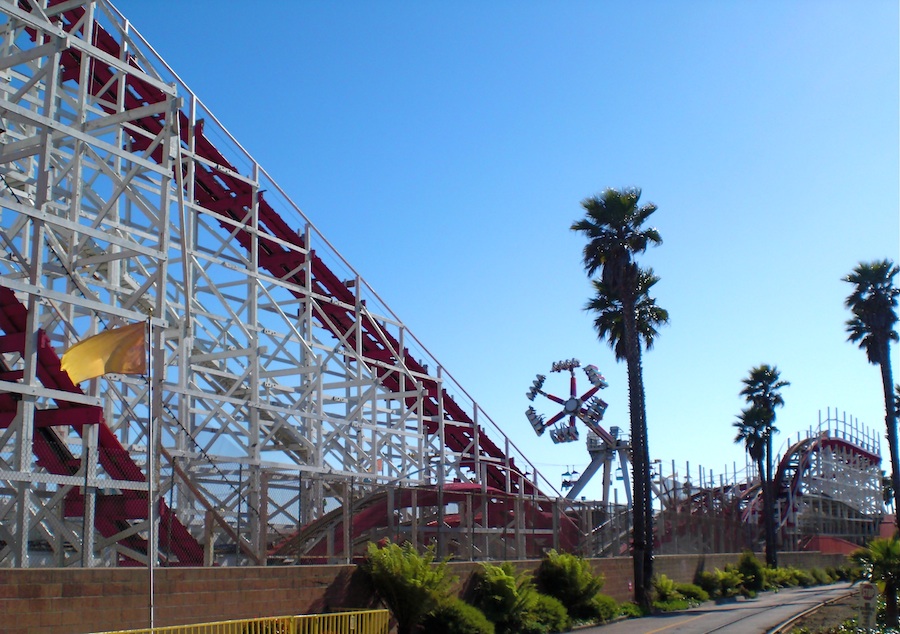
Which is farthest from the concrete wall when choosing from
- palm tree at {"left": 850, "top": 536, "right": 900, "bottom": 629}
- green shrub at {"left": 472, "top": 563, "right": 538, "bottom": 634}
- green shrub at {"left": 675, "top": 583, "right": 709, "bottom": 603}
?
green shrub at {"left": 675, "top": 583, "right": 709, "bottom": 603}

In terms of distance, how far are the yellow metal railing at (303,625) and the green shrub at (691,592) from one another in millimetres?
16513

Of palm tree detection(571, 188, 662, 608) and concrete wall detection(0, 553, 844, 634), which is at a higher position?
palm tree detection(571, 188, 662, 608)

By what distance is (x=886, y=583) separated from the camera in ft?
70.5

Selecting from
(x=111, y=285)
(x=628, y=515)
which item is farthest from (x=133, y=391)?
(x=628, y=515)

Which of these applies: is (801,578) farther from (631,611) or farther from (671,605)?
(631,611)

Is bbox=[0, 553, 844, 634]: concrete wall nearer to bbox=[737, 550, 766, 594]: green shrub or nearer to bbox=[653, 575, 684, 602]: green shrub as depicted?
bbox=[653, 575, 684, 602]: green shrub

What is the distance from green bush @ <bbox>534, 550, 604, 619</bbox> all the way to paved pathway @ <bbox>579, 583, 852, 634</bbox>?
67cm

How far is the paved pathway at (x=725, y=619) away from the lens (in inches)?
831

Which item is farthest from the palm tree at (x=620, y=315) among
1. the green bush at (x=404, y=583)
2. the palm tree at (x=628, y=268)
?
the green bush at (x=404, y=583)

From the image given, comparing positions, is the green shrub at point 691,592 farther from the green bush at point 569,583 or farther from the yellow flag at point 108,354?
the yellow flag at point 108,354

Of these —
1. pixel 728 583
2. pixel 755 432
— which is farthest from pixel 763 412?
pixel 728 583

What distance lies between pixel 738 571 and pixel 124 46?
27.0 meters

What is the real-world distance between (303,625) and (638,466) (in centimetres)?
1666

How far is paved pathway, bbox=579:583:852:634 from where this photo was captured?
831 inches
